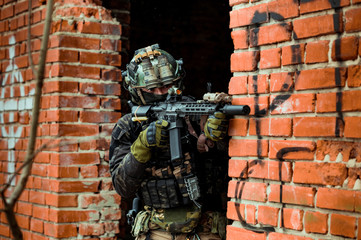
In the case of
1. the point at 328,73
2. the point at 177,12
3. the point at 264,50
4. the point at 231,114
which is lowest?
the point at 231,114

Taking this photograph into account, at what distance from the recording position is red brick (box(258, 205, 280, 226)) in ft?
7.05

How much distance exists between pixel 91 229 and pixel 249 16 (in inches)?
82.1

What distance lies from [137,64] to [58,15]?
0.93 metres

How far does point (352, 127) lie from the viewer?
1.91m

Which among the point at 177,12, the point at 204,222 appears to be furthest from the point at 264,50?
the point at 177,12

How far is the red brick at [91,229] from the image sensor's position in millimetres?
3436

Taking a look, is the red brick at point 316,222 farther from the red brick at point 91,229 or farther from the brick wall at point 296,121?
the red brick at point 91,229

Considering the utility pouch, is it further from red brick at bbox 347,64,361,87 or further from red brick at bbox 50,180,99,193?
red brick at bbox 347,64,361,87

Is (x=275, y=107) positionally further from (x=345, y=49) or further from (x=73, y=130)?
(x=73, y=130)

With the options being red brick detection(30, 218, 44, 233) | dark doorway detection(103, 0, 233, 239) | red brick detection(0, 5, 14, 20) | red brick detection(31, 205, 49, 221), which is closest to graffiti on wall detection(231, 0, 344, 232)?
red brick detection(31, 205, 49, 221)

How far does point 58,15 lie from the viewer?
349cm

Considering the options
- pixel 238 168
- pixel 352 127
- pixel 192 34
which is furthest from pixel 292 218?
pixel 192 34

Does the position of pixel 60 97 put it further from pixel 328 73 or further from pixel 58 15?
pixel 328 73

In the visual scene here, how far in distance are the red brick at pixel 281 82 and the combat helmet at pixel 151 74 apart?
0.85m
